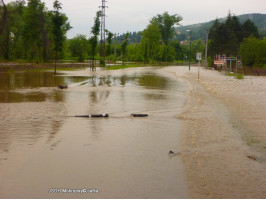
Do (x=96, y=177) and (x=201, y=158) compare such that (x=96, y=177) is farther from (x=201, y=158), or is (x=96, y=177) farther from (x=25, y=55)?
(x=25, y=55)

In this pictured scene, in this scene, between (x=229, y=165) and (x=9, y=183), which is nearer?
(x=9, y=183)

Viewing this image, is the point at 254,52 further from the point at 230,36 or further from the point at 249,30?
the point at 249,30

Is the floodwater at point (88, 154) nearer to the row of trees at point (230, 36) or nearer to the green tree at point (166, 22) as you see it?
the row of trees at point (230, 36)

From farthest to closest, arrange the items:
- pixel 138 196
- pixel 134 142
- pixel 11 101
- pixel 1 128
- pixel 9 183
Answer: pixel 11 101 < pixel 1 128 < pixel 134 142 < pixel 9 183 < pixel 138 196

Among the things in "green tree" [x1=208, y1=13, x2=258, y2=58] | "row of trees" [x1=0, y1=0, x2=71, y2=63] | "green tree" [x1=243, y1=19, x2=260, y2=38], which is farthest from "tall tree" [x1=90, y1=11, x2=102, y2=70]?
"green tree" [x1=243, y1=19, x2=260, y2=38]

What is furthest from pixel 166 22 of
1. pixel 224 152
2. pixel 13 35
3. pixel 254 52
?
pixel 224 152

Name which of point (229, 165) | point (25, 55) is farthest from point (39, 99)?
point (25, 55)

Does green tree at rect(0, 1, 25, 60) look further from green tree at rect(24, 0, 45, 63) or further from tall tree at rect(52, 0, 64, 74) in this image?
tall tree at rect(52, 0, 64, 74)

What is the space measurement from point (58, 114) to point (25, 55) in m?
72.5

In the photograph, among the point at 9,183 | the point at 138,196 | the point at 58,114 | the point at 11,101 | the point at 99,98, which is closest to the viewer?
the point at 138,196

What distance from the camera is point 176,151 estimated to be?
7641 millimetres

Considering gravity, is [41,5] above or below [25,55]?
above

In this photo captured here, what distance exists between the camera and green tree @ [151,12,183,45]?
138 meters

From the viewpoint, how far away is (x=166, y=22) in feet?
454
